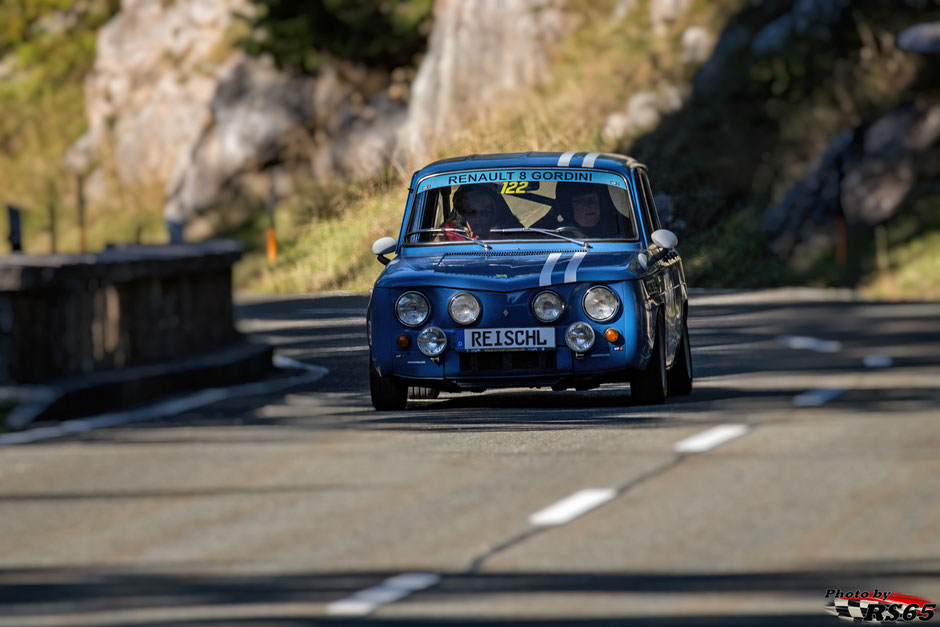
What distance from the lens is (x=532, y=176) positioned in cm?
590

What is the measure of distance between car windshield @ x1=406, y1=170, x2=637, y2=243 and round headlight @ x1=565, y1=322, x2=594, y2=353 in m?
0.57

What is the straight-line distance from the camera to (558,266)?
18.2 ft

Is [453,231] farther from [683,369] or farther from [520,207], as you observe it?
[683,369]

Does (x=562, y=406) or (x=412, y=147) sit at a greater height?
(x=412, y=147)

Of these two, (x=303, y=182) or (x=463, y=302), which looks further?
(x=303, y=182)

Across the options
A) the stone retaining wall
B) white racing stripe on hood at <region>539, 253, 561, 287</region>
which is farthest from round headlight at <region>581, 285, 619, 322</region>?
the stone retaining wall

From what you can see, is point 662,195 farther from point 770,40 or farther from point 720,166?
point 770,40

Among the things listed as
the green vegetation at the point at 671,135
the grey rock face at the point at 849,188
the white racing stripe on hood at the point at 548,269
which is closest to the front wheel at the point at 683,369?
the green vegetation at the point at 671,135

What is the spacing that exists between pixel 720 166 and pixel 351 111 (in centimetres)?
141

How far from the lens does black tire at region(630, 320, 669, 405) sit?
5841 millimetres

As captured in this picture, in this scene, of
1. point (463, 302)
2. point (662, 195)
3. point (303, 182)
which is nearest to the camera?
point (463, 302)

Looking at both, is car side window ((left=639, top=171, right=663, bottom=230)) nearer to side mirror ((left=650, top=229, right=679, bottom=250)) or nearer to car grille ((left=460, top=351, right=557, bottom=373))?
side mirror ((left=650, top=229, right=679, bottom=250))

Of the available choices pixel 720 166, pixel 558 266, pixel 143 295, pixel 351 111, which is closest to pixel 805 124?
pixel 720 166

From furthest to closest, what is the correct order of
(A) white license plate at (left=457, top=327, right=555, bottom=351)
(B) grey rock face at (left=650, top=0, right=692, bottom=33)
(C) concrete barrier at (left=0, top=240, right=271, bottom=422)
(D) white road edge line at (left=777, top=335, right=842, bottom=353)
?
(D) white road edge line at (left=777, top=335, right=842, bottom=353), (B) grey rock face at (left=650, top=0, right=692, bottom=33), (C) concrete barrier at (left=0, top=240, right=271, bottom=422), (A) white license plate at (left=457, top=327, right=555, bottom=351)
